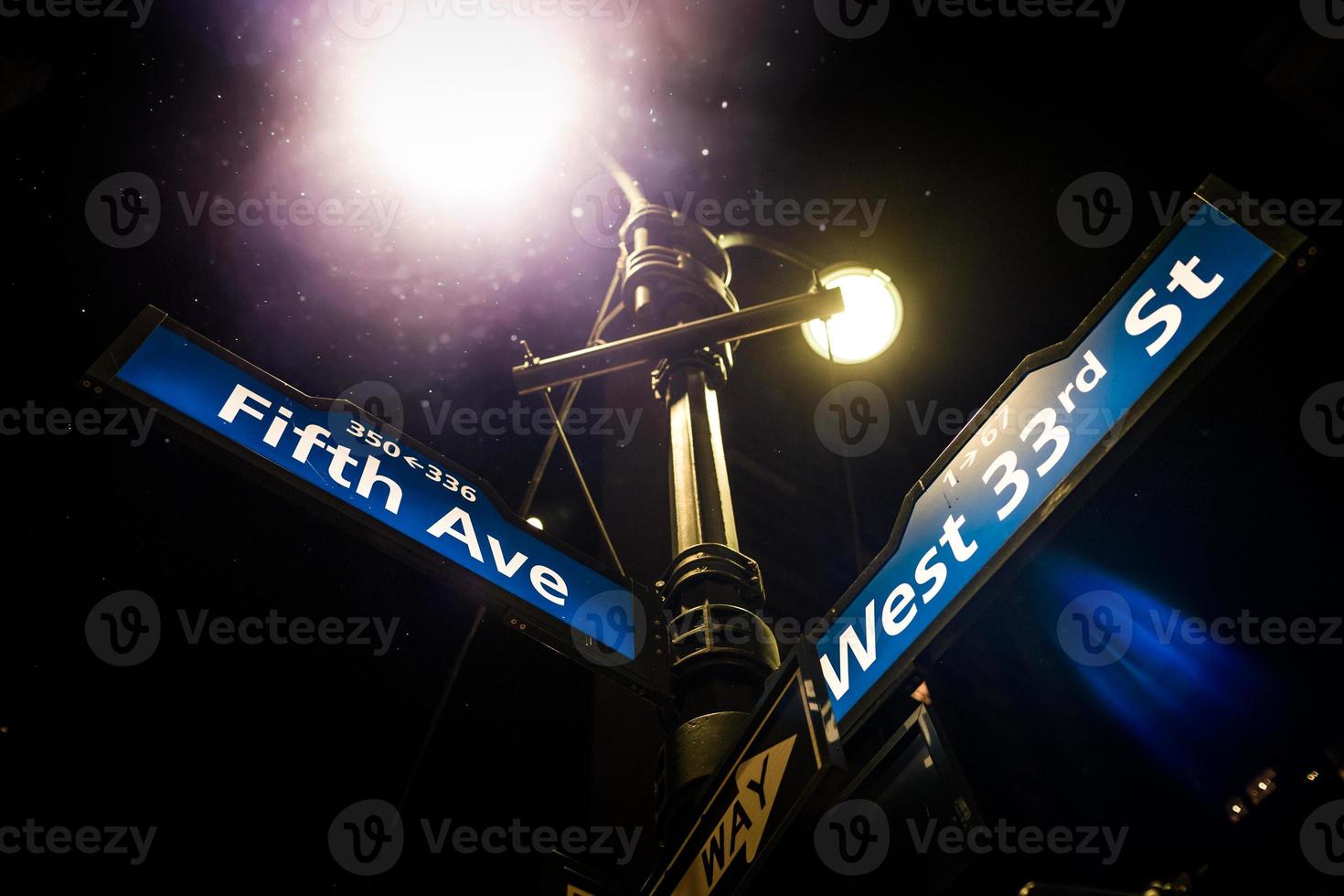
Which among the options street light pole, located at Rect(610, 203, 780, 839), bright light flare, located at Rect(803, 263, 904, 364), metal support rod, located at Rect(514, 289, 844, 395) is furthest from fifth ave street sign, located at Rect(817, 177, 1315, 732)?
bright light flare, located at Rect(803, 263, 904, 364)

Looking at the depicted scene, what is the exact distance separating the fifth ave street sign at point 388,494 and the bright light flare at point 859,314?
229cm

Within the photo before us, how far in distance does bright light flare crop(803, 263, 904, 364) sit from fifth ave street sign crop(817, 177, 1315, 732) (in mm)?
2043

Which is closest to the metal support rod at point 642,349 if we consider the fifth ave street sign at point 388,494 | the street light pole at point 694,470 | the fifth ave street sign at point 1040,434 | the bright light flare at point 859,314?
the street light pole at point 694,470

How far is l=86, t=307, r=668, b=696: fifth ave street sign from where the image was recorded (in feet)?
9.10

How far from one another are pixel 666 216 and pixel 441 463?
2.24m

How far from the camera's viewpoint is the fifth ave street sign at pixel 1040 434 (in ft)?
6.97

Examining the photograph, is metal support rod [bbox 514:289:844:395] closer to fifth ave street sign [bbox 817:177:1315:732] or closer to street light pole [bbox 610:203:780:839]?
street light pole [bbox 610:203:780:839]

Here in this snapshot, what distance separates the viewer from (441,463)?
3.18 m

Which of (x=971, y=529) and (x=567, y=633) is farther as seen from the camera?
(x=567, y=633)

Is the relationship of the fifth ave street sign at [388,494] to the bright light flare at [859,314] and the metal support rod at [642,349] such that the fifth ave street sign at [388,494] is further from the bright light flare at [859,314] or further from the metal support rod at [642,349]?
the bright light flare at [859,314]

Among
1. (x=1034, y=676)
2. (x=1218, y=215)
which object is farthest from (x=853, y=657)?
(x=1034, y=676)

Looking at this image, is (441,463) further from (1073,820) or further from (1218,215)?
(1073,820)

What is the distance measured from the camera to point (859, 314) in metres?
4.82

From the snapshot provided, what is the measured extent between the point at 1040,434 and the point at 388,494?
2075 mm
